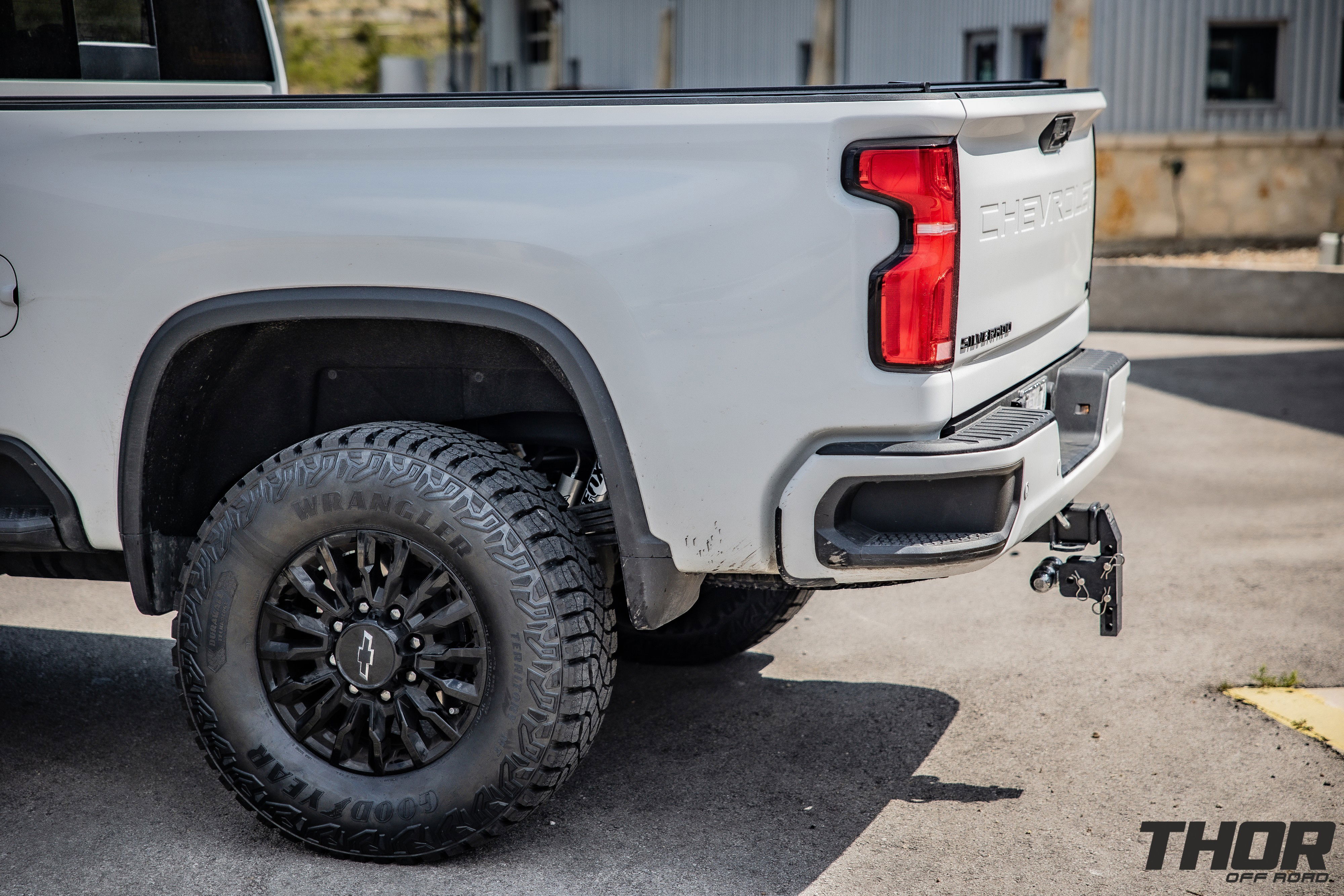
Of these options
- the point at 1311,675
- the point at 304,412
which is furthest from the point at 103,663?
the point at 1311,675

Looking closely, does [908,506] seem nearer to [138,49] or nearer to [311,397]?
[311,397]

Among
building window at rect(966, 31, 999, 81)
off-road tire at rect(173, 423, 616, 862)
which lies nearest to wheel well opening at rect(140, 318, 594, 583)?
off-road tire at rect(173, 423, 616, 862)

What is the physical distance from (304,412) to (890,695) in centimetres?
197

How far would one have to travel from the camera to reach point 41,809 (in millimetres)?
3234

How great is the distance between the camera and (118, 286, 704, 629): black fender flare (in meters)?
2.72

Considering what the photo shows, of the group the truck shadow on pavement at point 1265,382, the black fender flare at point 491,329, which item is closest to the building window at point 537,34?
the truck shadow on pavement at point 1265,382

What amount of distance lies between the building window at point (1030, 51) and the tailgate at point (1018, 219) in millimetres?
15346

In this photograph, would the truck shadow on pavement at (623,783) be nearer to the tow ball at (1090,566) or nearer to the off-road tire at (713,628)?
the off-road tire at (713,628)

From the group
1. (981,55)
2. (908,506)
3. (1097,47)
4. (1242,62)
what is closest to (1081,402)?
(908,506)

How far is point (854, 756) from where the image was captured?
3.57m

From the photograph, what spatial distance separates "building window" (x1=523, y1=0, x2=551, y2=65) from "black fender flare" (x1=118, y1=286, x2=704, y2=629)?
29.7 metres

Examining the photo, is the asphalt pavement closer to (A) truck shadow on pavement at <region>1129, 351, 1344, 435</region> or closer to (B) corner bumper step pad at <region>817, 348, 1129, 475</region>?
(B) corner bumper step pad at <region>817, 348, 1129, 475</region>

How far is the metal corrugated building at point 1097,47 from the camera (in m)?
16.6

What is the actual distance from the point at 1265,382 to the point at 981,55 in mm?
10536
